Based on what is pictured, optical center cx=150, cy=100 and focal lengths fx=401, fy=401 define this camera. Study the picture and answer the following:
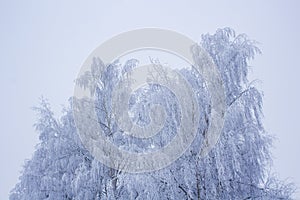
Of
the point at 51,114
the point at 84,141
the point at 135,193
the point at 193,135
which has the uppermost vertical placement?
the point at 51,114

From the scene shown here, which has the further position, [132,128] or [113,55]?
[113,55]

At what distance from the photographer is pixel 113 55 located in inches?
627

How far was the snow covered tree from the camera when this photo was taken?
1097 cm

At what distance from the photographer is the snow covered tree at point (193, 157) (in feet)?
36.0

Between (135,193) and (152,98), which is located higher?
(152,98)

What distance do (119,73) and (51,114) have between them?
3.14m

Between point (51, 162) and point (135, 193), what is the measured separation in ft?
15.6

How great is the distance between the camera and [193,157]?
11242 mm

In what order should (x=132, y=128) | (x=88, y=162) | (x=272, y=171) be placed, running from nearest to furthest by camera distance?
1. (x=272, y=171)
2. (x=132, y=128)
3. (x=88, y=162)

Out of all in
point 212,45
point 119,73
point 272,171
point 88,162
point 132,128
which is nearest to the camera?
point 272,171

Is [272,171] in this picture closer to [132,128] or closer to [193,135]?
[193,135]

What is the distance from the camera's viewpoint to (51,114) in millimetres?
15828

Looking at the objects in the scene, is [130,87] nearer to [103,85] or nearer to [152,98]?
[103,85]

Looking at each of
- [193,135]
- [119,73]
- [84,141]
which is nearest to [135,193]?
[193,135]
